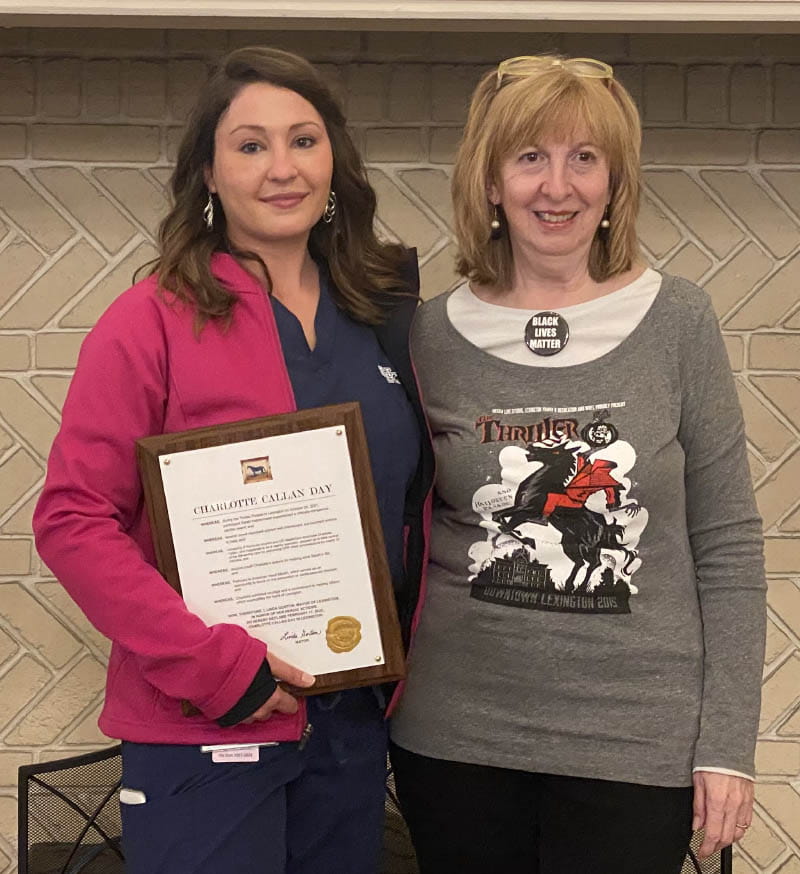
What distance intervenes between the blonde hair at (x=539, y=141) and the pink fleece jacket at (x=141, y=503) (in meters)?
0.37

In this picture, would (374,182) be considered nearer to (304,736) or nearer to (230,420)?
(230,420)

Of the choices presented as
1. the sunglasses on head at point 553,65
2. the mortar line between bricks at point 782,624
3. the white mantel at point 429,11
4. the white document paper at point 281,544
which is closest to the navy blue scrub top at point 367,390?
the white document paper at point 281,544

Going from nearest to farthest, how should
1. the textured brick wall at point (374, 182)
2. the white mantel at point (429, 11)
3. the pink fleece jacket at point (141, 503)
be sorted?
the pink fleece jacket at point (141, 503) → the white mantel at point (429, 11) → the textured brick wall at point (374, 182)

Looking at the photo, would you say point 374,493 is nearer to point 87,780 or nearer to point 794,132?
point 87,780

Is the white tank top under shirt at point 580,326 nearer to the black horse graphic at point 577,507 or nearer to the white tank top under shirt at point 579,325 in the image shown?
the white tank top under shirt at point 579,325

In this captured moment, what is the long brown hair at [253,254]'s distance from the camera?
60.6 inches

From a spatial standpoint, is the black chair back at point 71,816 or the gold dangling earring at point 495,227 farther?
the black chair back at point 71,816

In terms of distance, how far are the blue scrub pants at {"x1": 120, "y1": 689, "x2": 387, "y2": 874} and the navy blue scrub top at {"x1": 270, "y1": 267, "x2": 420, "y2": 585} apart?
248mm

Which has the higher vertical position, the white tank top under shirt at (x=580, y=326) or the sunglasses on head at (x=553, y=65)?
the sunglasses on head at (x=553, y=65)

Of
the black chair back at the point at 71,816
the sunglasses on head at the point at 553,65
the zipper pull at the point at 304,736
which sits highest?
the sunglasses on head at the point at 553,65

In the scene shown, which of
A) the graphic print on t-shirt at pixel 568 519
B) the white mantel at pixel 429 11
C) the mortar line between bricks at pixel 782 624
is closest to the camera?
the graphic print on t-shirt at pixel 568 519

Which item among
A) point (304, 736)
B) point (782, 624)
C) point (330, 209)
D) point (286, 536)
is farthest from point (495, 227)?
point (782, 624)

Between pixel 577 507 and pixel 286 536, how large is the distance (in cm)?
40

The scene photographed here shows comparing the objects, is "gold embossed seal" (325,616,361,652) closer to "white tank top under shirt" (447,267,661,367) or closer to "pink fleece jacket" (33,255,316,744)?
"pink fleece jacket" (33,255,316,744)
